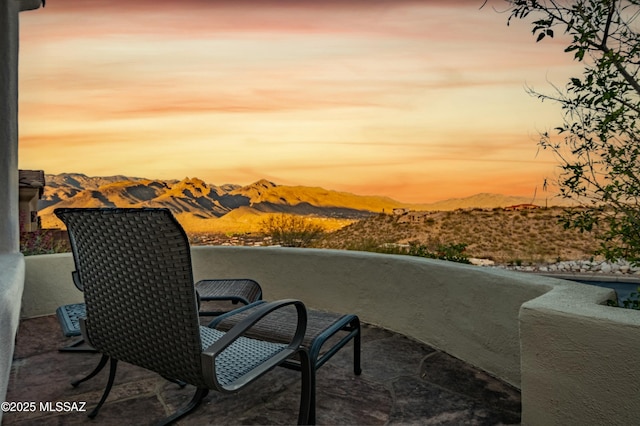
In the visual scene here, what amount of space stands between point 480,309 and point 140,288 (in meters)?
2.12

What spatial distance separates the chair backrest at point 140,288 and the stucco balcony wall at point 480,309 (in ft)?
4.79

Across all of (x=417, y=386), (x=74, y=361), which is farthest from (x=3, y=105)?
(x=417, y=386)

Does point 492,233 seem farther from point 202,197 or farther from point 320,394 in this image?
point 320,394

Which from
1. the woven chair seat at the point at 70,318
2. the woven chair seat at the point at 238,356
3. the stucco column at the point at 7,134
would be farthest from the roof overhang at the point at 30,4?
the woven chair seat at the point at 238,356

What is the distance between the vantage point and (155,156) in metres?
8.54

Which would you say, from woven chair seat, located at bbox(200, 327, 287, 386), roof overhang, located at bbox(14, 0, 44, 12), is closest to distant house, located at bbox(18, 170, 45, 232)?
roof overhang, located at bbox(14, 0, 44, 12)

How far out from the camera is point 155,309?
1893 mm

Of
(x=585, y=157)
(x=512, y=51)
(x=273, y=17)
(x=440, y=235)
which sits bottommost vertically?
(x=440, y=235)

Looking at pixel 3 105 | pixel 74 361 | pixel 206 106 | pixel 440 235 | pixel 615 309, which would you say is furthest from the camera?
pixel 440 235

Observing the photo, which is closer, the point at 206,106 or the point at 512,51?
the point at 512,51

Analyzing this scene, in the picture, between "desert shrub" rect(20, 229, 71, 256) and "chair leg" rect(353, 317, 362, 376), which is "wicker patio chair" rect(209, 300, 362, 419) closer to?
"chair leg" rect(353, 317, 362, 376)

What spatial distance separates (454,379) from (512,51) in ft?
18.7

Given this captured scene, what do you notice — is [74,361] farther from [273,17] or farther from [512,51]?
[512,51]

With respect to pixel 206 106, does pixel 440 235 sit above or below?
below
